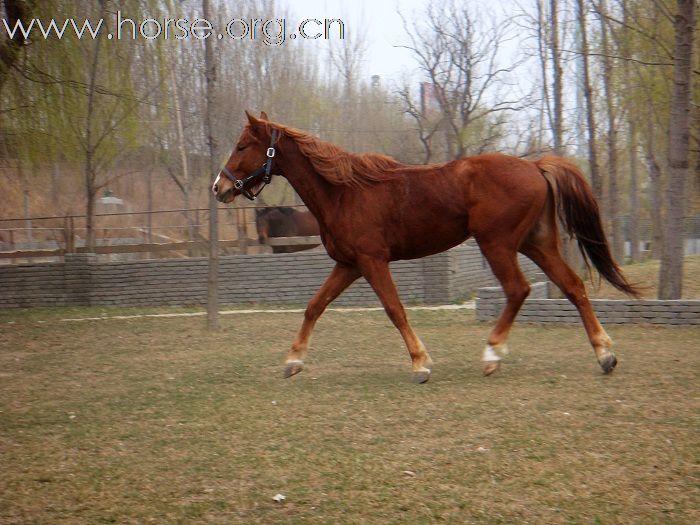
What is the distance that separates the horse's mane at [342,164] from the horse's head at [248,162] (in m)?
0.29

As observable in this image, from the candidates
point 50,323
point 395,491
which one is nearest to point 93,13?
point 50,323

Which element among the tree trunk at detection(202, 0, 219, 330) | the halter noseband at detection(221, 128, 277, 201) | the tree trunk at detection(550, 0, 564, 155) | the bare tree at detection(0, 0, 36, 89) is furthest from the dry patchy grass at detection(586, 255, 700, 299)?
the bare tree at detection(0, 0, 36, 89)

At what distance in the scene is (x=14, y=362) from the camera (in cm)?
1003

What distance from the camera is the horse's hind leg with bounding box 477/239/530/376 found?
24.9 ft

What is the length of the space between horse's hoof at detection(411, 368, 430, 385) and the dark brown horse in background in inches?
500

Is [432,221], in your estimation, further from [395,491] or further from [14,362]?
[14,362]

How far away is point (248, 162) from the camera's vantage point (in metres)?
8.05

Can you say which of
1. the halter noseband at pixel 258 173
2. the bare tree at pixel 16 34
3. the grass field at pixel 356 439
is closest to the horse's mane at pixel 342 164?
the halter noseband at pixel 258 173

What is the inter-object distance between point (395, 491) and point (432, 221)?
3792mm

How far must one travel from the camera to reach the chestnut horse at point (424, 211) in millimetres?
7570

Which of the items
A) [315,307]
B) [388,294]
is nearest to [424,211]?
[388,294]

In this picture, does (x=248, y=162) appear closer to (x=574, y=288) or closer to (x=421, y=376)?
(x=421, y=376)

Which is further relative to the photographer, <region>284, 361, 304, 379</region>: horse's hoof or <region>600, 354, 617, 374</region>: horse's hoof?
<region>284, 361, 304, 379</region>: horse's hoof

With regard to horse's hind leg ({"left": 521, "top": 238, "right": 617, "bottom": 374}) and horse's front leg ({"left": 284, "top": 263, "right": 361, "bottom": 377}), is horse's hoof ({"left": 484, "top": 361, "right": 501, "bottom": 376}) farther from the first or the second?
horse's front leg ({"left": 284, "top": 263, "right": 361, "bottom": 377})
